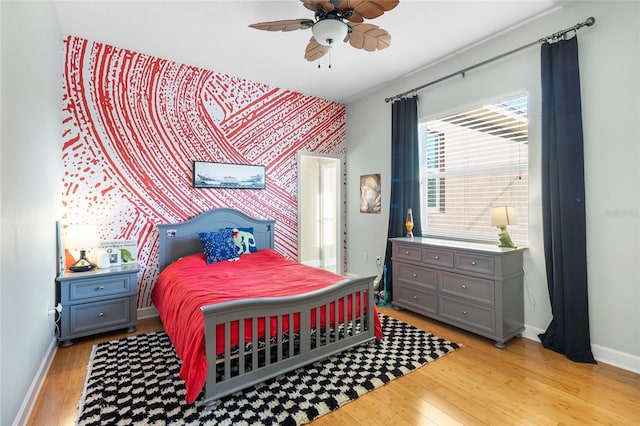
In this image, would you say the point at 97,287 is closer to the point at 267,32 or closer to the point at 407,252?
the point at 267,32

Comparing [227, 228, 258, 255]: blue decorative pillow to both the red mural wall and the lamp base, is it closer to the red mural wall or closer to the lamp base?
the red mural wall

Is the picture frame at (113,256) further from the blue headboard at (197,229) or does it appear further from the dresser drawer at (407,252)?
the dresser drawer at (407,252)

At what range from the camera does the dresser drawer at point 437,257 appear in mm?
3068

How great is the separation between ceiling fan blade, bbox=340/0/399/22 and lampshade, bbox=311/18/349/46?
0.34ft

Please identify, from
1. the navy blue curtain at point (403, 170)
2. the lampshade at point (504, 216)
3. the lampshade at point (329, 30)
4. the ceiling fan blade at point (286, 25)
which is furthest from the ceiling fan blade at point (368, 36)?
the lampshade at point (504, 216)

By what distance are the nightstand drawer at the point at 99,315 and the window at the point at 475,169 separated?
3433mm

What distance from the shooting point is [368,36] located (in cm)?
229

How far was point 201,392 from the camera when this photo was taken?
198cm

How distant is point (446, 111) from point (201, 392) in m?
3.60

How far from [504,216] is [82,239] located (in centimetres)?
391

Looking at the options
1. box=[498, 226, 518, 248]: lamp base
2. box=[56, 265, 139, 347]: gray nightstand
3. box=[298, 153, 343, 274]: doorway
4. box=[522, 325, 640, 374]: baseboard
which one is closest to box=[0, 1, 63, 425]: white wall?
box=[56, 265, 139, 347]: gray nightstand

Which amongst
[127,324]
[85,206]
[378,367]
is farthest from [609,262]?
[85,206]

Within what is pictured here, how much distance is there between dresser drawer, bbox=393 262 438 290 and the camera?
3234 mm

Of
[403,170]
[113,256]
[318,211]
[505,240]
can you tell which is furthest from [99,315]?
[318,211]
